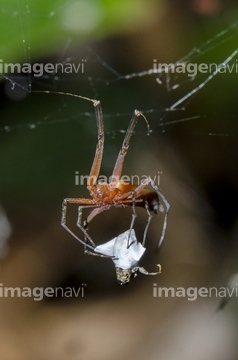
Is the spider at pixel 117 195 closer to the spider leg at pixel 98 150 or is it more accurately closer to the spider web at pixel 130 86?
the spider leg at pixel 98 150

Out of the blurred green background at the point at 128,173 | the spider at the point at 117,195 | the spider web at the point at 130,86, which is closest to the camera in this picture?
the spider at the point at 117,195

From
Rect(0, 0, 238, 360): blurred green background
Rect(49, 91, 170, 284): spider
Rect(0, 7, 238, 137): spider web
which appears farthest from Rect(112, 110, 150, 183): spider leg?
Rect(0, 7, 238, 137): spider web

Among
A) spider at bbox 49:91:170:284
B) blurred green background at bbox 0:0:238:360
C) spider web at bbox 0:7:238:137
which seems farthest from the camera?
spider web at bbox 0:7:238:137

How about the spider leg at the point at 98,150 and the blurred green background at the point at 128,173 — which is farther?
the blurred green background at the point at 128,173

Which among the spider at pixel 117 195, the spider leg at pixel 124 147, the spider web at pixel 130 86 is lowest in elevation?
the spider at pixel 117 195

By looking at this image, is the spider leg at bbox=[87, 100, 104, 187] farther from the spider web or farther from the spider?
the spider web

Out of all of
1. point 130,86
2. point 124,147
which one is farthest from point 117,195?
point 130,86

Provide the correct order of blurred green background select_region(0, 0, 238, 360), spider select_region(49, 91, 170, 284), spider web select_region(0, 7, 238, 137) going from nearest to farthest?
spider select_region(49, 91, 170, 284) → blurred green background select_region(0, 0, 238, 360) → spider web select_region(0, 7, 238, 137)

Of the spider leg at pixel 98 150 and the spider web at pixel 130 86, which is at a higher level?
the spider web at pixel 130 86

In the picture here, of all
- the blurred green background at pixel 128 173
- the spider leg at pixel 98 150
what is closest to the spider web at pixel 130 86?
the blurred green background at pixel 128 173
